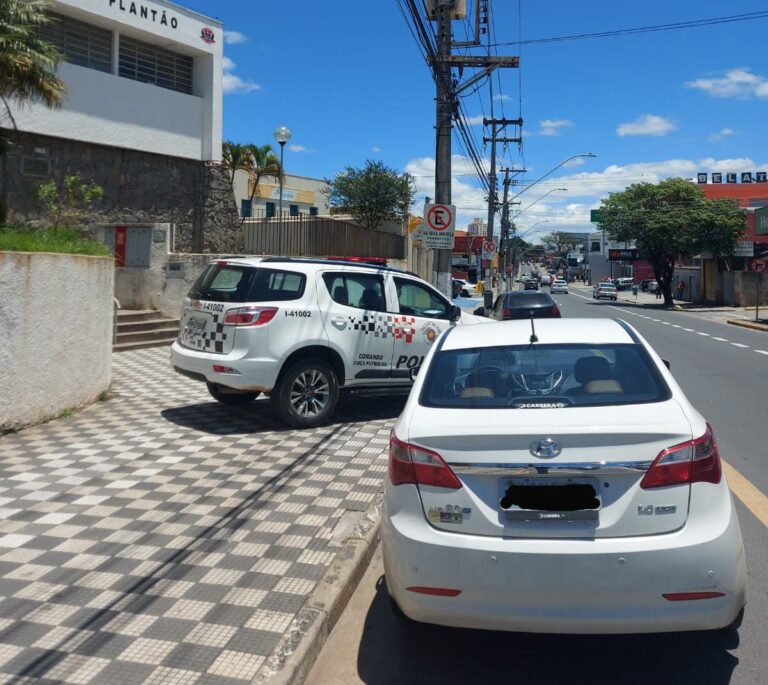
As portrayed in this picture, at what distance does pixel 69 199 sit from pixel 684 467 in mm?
17535

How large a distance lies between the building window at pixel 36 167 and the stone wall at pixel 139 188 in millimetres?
64

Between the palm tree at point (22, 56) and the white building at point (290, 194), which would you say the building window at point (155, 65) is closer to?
the palm tree at point (22, 56)

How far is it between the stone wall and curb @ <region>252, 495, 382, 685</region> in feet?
46.0

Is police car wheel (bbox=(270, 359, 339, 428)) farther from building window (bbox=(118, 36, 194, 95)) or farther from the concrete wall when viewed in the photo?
building window (bbox=(118, 36, 194, 95))

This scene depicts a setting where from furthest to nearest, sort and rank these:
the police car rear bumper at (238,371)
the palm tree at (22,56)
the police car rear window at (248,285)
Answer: the palm tree at (22,56) < the police car rear window at (248,285) < the police car rear bumper at (238,371)

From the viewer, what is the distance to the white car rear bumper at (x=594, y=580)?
3.15 m

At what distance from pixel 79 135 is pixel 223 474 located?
14058 mm

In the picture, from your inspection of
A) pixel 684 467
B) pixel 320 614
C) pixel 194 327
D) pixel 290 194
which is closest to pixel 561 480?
pixel 684 467

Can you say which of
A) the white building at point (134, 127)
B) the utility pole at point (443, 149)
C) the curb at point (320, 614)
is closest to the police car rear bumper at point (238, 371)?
the curb at point (320, 614)

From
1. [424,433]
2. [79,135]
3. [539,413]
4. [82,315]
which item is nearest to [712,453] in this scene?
[539,413]

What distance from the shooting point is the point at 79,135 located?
59.3 feet

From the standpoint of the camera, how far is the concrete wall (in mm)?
7828

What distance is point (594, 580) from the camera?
3146 mm

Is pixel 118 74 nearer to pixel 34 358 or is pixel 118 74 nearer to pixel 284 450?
pixel 34 358
